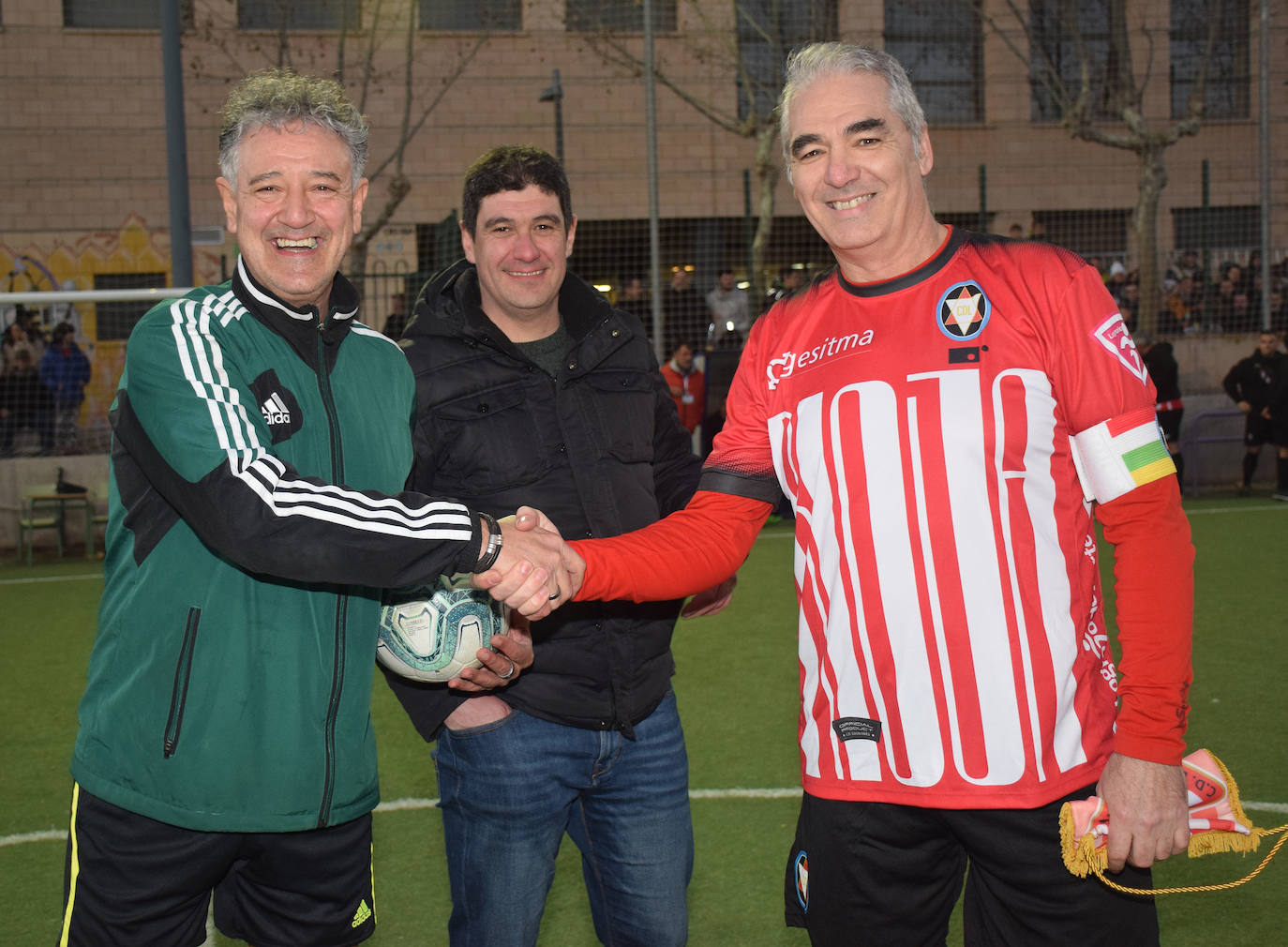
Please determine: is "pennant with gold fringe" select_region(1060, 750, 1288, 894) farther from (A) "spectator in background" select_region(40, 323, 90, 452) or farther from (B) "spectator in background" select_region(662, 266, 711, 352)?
(A) "spectator in background" select_region(40, 323, 90, 452)

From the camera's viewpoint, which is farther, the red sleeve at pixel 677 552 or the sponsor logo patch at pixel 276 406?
the red sleeve at pixel 677 552

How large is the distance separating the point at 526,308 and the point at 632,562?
870 mm

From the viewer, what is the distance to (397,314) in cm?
1330

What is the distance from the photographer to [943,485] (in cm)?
242

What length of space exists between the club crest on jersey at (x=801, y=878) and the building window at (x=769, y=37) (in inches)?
603

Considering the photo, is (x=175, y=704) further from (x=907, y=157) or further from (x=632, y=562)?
(x=907, y=157)

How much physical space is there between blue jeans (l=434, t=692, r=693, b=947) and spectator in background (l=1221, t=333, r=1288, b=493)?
1268 cm

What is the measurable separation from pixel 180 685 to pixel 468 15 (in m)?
18.6

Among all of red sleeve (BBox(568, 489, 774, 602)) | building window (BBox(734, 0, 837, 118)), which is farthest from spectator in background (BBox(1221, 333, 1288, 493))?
red sleeve (BBox(568, 489, 774, 602))

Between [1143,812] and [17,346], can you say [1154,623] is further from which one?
[17,346]

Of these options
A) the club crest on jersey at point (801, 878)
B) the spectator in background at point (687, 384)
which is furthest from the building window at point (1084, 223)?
the club crest on jersey at point (801, 878)

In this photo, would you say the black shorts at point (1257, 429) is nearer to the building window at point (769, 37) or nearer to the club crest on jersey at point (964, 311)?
the building window at point (769, 37)

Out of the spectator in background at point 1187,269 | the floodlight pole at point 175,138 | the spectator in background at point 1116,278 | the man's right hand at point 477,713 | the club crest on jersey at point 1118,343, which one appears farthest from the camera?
the spectator in background at point 1187,269

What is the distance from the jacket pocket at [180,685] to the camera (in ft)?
8.09
